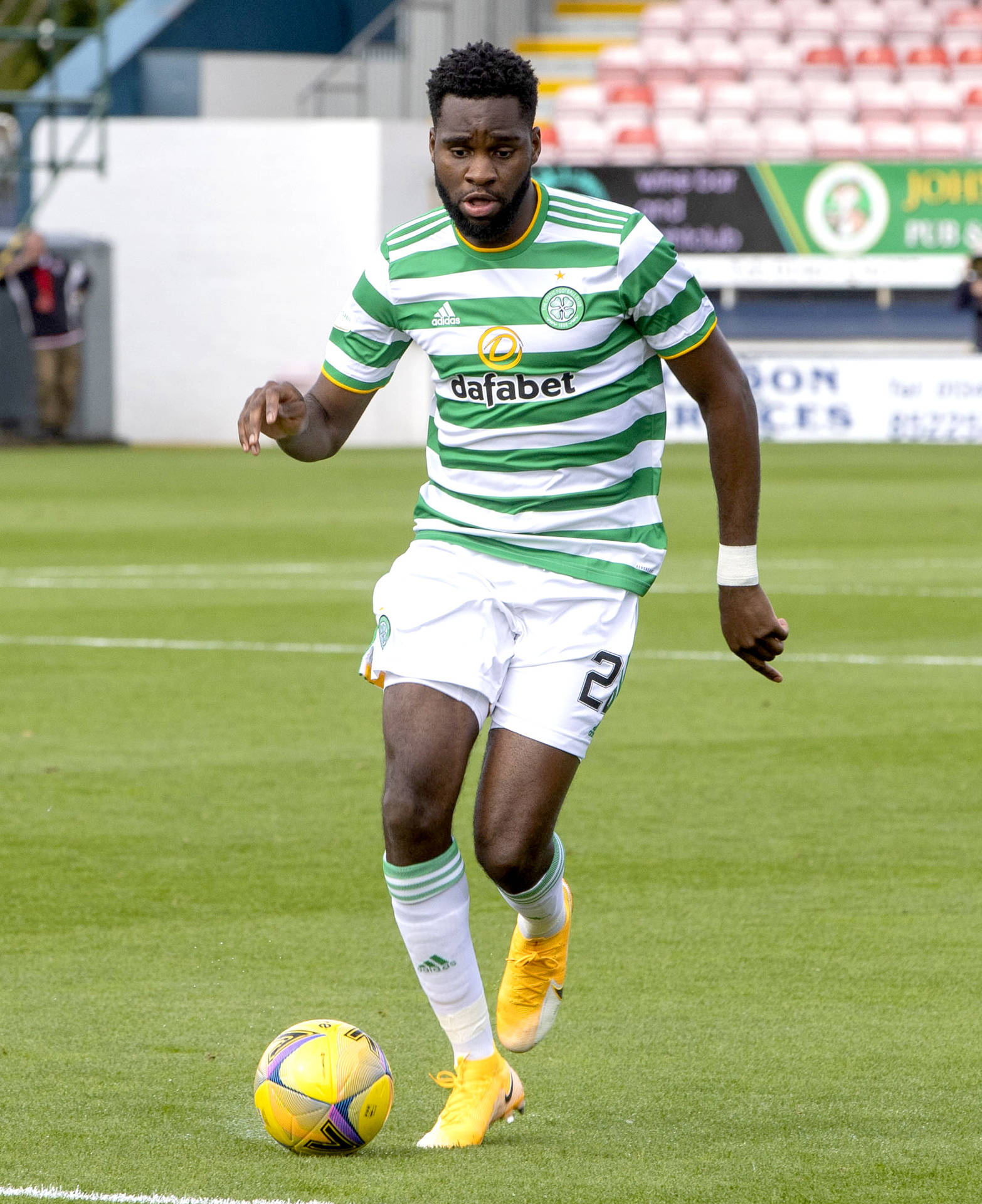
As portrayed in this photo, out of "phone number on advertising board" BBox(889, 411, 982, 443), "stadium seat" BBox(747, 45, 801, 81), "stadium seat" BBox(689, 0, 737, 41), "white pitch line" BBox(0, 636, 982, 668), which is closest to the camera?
"white pitch line" BBox(0, 636, 982, 668)

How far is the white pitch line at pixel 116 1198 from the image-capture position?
356cm

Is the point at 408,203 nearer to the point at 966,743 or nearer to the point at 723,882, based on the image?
the point at 966,743

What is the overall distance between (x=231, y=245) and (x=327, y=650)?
20.3 meters

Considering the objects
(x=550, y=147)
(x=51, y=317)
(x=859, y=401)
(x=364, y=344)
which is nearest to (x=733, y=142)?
(x=550, y=147)

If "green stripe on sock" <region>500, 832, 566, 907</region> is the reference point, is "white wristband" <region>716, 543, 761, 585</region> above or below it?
above

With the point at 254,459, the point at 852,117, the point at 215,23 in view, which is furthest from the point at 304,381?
the point at 852,117

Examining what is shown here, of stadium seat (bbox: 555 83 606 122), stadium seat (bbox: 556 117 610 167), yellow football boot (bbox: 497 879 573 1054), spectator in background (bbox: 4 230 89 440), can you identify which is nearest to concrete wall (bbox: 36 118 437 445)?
spectator in background (bbox: 4 230 89 440)

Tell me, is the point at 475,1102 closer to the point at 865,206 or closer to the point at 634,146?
the point at 865,206

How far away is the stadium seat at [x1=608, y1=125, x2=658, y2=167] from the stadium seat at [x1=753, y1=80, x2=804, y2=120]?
1.90m

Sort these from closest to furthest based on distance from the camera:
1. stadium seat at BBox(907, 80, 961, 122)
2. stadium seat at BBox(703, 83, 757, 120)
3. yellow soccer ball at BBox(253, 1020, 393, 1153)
Result: yellow soccer ball at BBox(253, 1020, 393, 1153)
stadium seat at BBox(907, 80, 961, 122)
stadium seat at BBox(703, 83, 757, 120)

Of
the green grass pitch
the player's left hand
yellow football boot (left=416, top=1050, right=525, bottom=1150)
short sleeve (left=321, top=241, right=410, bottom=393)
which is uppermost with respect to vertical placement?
short sleeve (left=321, top=241, right=410, bottom=393)

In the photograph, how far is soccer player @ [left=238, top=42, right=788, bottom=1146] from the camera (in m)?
4.09

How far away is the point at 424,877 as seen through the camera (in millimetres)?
4074

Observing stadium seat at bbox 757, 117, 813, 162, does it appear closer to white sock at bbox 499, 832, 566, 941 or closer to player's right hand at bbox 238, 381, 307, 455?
white sock at bbox 499, 832, 566, 941
